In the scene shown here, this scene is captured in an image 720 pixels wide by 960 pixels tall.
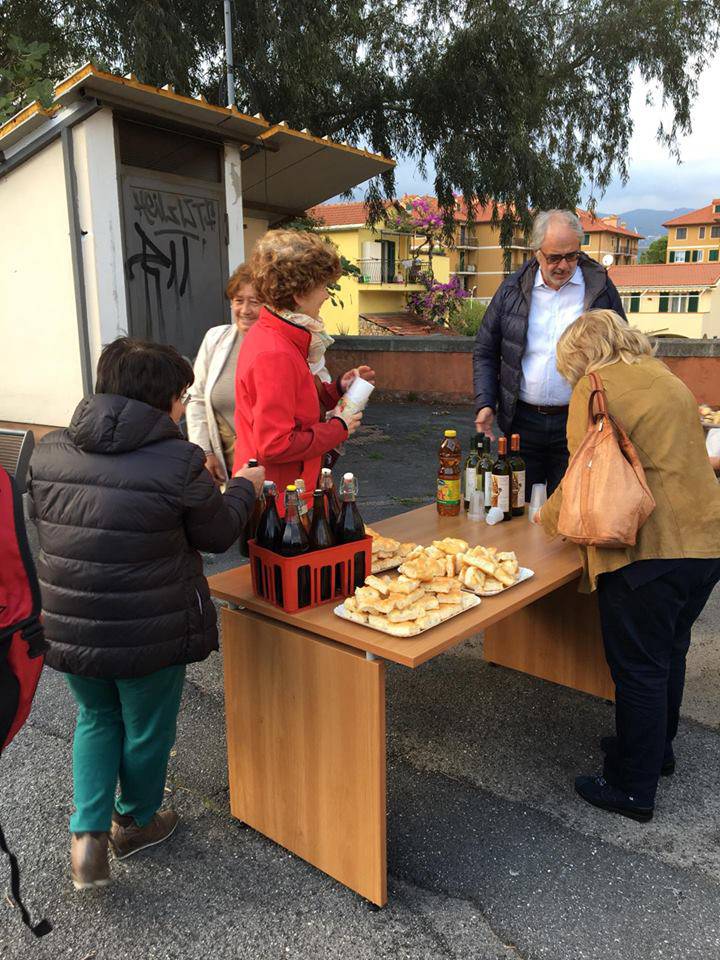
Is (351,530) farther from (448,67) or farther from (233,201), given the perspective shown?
(448,67)

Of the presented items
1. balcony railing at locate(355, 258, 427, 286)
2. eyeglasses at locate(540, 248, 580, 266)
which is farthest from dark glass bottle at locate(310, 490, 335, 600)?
balcony railing at locate(355, 258, 427, 286)

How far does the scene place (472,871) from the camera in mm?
2365

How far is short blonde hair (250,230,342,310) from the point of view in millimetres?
2562

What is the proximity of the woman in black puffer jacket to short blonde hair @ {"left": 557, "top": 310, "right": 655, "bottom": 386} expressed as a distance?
1.17 m

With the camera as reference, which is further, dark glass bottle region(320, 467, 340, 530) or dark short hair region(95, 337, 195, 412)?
dark glass bottle region(320, 467, 340, 530)

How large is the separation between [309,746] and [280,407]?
1122 mm

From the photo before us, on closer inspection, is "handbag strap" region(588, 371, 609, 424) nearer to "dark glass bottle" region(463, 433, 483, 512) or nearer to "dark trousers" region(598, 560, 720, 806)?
"dark trousers" region(598, 560, 720, 806)

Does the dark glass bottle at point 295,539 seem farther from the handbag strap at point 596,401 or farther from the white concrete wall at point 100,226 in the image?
the white concrete wall at point 100,226

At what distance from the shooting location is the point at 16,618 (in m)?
1.60

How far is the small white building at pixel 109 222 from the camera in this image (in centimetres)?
595

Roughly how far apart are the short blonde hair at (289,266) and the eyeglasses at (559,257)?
4.44 ft

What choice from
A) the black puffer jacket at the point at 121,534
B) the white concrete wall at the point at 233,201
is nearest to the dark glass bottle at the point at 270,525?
the black puffer jacket at the point at 121,534

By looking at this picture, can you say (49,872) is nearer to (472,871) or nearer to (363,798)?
(363,798)

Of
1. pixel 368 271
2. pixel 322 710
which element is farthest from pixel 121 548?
pixel 368 271
